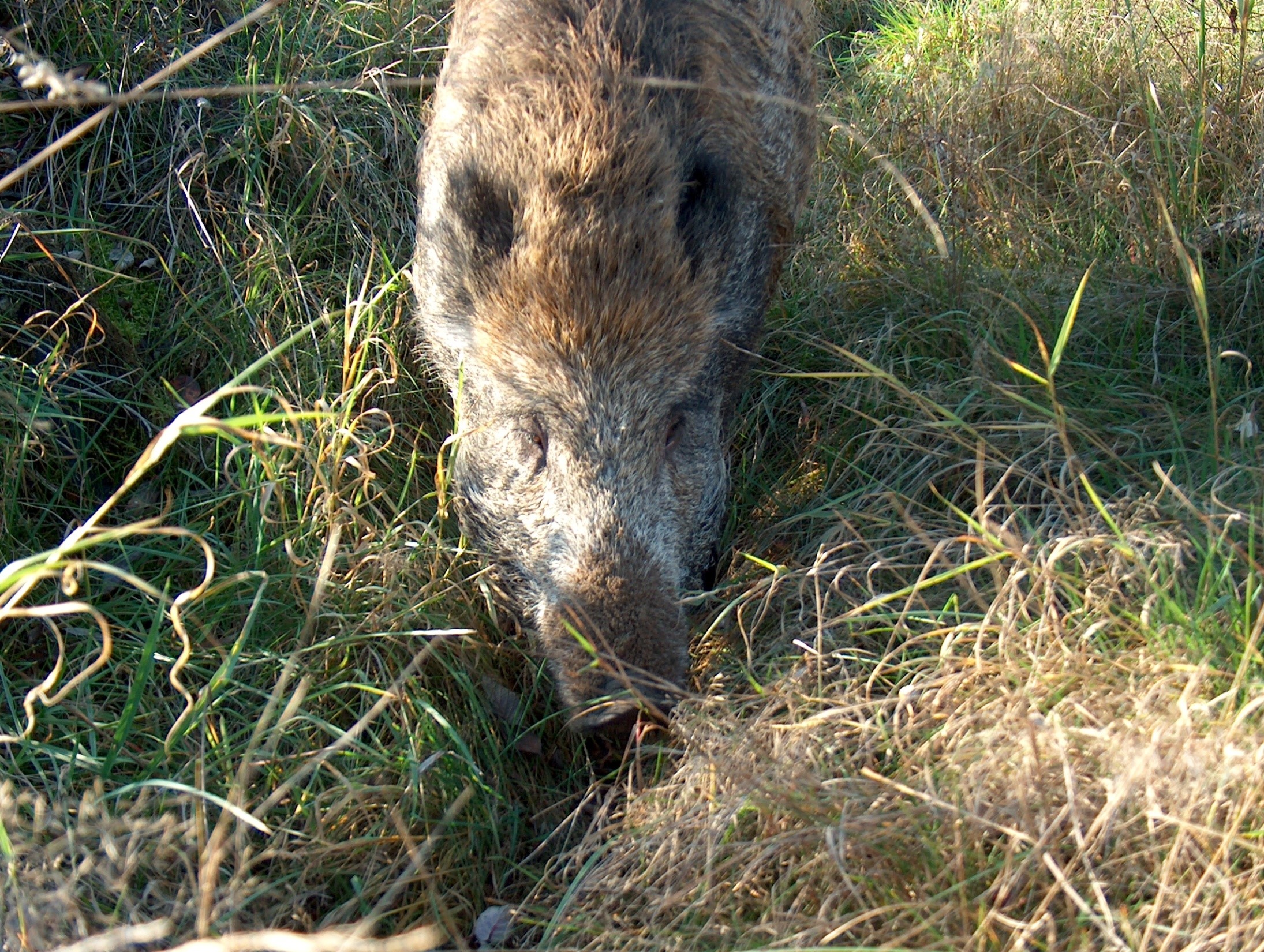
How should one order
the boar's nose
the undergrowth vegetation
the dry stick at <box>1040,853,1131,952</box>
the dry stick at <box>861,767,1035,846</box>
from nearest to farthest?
the dry stick at <box>1040,853,1131,952</box> → the dry stick at <box>861,767,1035,846</box> → the undergrowth vegetation → the boar's nose

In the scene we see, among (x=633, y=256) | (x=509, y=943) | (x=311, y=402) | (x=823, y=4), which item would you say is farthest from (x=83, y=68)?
(x=823, y=4)

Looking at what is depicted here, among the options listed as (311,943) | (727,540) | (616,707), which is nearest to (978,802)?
(616,707)

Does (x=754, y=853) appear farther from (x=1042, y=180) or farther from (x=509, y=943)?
(x=1042, y=180)

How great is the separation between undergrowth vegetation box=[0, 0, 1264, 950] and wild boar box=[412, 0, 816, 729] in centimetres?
24

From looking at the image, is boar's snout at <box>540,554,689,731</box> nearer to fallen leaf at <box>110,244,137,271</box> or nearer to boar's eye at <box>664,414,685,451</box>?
boar's eye at <box>664,414,685,451</box>

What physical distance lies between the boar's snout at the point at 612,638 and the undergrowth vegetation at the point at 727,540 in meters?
0.17

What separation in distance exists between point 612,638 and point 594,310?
3.28ft

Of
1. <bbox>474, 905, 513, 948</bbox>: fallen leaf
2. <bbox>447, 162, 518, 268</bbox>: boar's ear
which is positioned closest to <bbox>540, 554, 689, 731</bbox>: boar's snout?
<bbox>474, 905, 513, 948</bbox>: fallen leaf

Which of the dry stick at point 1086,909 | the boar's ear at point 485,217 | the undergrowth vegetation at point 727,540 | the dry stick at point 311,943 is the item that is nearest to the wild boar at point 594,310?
the boar's ear at point 485,217

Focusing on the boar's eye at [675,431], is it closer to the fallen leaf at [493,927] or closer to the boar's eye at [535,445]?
the boar's eye at [535,445]

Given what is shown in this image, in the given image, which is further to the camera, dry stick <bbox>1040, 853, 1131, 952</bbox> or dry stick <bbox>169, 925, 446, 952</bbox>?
dry stick <bbox>1040, 853, 1131, 952</bbox>

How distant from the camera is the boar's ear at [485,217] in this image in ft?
12.8

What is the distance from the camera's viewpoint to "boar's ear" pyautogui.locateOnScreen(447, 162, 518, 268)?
3898mm

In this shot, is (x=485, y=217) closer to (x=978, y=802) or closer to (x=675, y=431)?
(x=675, y=431)
